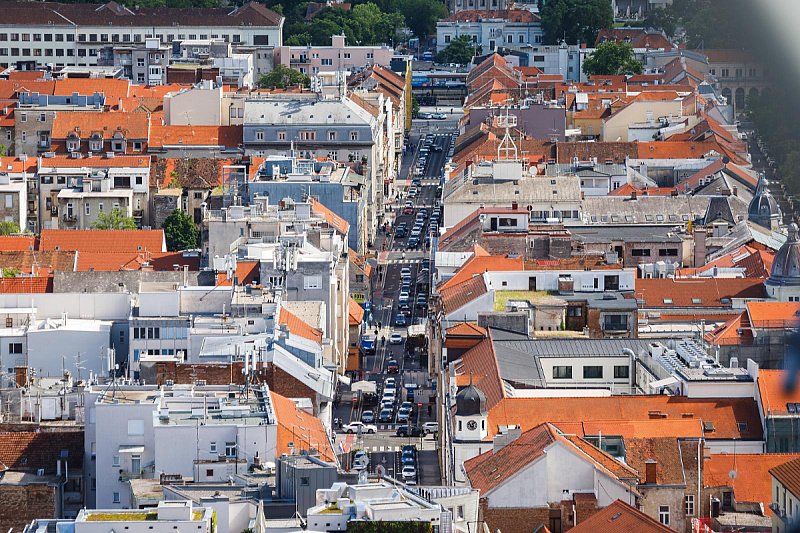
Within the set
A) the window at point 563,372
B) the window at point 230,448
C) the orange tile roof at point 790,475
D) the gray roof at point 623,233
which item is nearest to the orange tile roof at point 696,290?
the gray roof at point 623,233

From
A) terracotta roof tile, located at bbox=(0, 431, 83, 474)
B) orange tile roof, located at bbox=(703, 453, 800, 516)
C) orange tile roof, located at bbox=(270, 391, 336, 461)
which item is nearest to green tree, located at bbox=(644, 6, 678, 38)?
orange tile roof, located at bbox=(270, 391, 336, 461)

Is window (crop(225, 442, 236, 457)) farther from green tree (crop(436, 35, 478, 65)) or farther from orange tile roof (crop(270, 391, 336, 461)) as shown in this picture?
green tree (crop(436, 35, 478, 65))

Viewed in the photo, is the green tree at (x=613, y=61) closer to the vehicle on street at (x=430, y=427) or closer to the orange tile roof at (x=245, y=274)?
the orange tile roof at (x=245, y=274)

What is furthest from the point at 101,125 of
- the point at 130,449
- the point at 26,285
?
the point at 130,449

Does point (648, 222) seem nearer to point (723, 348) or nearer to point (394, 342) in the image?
point (394, 342)

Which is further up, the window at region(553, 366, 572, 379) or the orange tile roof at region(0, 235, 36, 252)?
the orange tile roof at region(0, 235, 36, 252)

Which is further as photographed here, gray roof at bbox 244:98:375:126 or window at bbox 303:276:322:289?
gray roof at bbox 244:98:375:126

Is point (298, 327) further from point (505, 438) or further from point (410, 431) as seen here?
point (505, 438)
